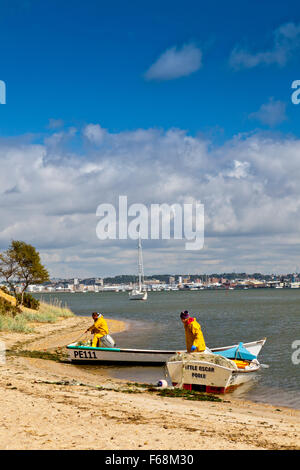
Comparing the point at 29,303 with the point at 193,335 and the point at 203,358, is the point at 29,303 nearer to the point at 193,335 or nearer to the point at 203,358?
the point at 193,335

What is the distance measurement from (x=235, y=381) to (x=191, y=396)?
2.19 meters

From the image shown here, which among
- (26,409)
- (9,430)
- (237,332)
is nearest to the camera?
(9,430)

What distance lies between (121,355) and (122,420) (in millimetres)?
9772

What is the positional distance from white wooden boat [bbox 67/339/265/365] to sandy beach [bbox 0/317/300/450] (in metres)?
3.41

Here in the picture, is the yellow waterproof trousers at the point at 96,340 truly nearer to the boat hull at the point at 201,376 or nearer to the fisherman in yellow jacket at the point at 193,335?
the boat hull at the point at 201,376

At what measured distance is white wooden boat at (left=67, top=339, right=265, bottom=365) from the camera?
17938 millimetres

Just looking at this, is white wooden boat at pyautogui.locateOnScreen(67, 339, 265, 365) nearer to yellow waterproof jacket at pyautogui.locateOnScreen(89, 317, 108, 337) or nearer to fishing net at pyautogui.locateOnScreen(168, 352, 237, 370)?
yellow waterproof jacket at pyautogui.locateOnScreen(89, 317, 108, 337)

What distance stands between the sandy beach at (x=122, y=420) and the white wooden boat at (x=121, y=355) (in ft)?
11.2

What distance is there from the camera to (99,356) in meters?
18.6

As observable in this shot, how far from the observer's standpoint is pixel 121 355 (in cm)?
1841

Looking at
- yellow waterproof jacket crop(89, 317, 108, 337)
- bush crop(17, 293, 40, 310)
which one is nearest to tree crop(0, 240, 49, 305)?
bush crop(17, 293, 40, 310)
